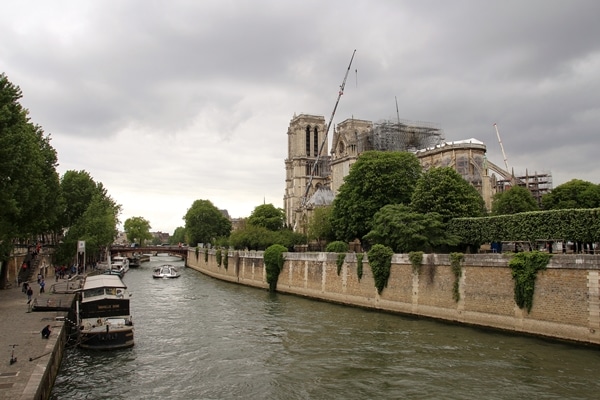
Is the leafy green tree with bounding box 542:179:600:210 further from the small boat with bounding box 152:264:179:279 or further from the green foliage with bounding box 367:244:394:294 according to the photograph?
the small boat with bounding box 152:264:179:279

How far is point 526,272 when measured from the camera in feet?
86.3

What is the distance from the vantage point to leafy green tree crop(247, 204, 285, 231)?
91875 millimetres

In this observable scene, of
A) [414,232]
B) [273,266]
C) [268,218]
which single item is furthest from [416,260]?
[268,218]

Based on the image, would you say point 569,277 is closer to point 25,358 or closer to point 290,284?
point 25,358

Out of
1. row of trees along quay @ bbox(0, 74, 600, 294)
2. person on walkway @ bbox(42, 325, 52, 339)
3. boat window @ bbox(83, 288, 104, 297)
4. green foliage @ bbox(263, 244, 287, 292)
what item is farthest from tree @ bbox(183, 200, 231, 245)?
person on walkway @ bbox(42, 325, 52, 339)

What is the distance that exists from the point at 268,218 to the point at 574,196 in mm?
50317

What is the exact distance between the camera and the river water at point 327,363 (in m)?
18.3

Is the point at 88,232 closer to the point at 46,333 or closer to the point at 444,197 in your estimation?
the point at 444,197

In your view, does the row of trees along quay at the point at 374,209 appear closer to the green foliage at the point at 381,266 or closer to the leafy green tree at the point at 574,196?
the leafy green tree at the point at 574,196

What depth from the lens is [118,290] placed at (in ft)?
90.1

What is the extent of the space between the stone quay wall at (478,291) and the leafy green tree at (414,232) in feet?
10.1

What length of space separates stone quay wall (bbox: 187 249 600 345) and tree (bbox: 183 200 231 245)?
65325 mm

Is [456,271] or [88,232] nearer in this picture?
[456,271]

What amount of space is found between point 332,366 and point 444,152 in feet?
195
